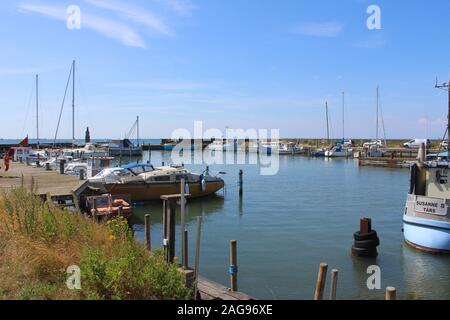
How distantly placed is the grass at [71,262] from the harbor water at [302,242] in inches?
225

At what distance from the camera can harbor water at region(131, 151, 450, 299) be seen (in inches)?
562

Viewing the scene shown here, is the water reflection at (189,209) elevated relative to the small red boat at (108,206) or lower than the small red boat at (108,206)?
lower

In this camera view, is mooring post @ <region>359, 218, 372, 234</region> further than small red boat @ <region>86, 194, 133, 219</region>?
No

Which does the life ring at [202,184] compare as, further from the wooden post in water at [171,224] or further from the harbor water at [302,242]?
the wooden post in water at [171,224]

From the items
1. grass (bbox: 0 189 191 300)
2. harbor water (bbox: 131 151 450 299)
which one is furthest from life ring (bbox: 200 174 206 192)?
grass (bbox: 0 189 191 300)

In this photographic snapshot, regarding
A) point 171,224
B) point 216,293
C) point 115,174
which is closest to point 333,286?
point 216,293

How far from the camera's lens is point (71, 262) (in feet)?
27.8

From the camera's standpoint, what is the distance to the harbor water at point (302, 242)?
14.3 metres

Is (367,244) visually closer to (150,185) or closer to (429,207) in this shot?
(429,207)

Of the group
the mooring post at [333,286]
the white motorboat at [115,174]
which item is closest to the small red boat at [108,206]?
the white motorboat at [115,174]

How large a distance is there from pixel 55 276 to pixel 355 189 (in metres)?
37.3

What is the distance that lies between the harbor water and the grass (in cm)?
572

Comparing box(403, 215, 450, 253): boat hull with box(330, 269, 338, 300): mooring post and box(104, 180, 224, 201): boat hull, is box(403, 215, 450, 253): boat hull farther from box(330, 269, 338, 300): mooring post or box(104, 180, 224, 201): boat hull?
box(104, 180, 224, 201): boat hull

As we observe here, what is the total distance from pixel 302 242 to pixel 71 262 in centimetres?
1334
